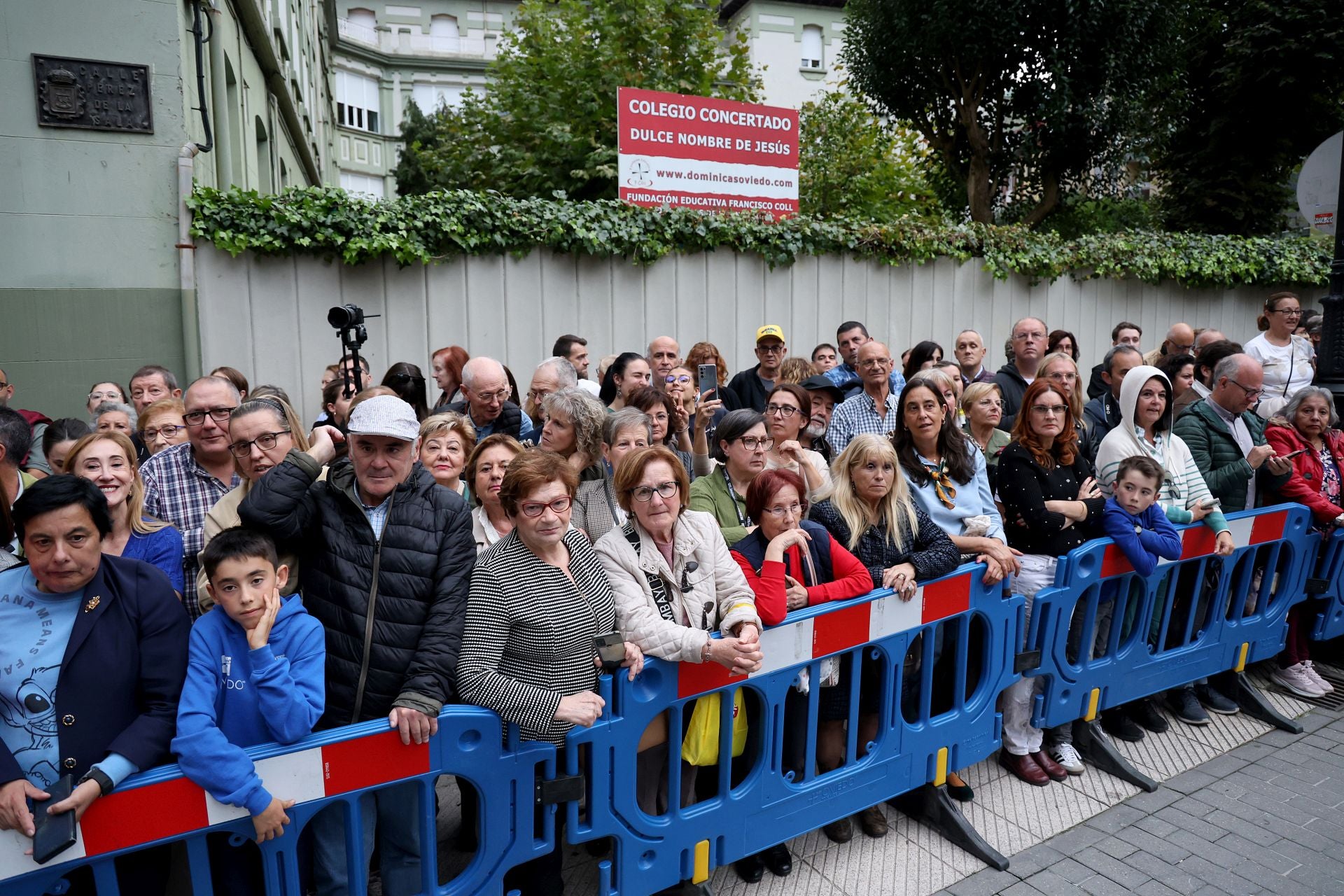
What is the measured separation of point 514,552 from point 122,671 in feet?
3.78

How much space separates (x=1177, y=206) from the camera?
1756cm

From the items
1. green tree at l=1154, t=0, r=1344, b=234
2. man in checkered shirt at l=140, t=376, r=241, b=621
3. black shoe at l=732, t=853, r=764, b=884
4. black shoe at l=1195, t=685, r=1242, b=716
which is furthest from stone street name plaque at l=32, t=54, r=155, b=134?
green tree at l=1154, t=0, r=1344, b=234

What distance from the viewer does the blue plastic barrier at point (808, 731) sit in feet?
9.28

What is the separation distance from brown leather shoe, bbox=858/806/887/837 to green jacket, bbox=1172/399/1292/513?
2917mm

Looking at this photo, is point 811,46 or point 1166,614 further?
point 811,46

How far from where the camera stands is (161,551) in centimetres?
292

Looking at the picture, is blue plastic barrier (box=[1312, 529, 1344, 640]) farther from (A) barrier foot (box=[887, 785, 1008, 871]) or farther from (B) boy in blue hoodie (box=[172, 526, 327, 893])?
(B) boy in blue hoodie (box=[172, 526, 327, 893])

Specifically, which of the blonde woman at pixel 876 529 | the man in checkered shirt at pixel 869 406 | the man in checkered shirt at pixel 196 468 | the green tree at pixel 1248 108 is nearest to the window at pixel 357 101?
the green tree at pixel 1248 108

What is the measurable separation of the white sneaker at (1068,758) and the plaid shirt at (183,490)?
4.00m

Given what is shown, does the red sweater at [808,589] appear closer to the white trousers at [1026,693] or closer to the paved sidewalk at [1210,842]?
the white trousers at [1026,693]

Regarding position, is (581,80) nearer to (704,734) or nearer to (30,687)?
(704,734)

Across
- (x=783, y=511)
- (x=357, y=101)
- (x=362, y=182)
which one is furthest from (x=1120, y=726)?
(x=357, y=101)

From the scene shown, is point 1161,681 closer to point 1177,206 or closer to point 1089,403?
point 1089,403

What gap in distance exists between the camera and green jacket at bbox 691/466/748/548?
371 centimetres
